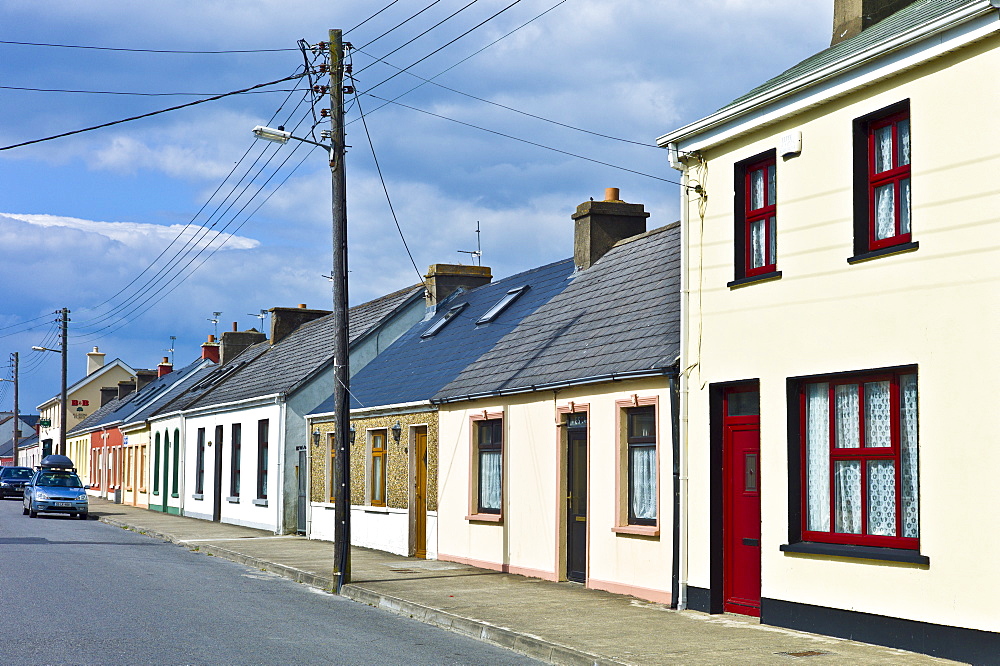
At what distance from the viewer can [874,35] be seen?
12.9m

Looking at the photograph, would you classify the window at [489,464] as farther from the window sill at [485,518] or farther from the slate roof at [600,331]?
the slate roof at [600,331]

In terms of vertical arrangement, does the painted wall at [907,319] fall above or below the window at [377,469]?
above

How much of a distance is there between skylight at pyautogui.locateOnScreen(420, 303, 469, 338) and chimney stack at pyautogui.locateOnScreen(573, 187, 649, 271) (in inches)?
222

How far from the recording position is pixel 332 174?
1836 centimetres

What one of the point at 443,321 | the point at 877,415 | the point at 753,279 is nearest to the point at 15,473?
the point at 443,321

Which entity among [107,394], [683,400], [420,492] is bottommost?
[420,492]

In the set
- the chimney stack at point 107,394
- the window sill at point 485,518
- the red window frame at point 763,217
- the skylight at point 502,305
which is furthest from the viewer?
the chimney stack at point 107,394

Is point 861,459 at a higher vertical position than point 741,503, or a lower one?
higher

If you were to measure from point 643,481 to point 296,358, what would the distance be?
20.8 metres

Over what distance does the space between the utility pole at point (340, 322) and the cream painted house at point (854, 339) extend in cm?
571

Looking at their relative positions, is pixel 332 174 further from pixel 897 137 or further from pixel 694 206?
pixel 897 137

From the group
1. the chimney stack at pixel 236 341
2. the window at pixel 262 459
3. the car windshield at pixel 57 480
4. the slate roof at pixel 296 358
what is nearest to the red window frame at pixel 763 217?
the slate roof at pixel 296 358

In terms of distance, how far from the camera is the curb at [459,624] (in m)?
11.0

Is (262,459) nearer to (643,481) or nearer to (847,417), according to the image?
(643,481)
